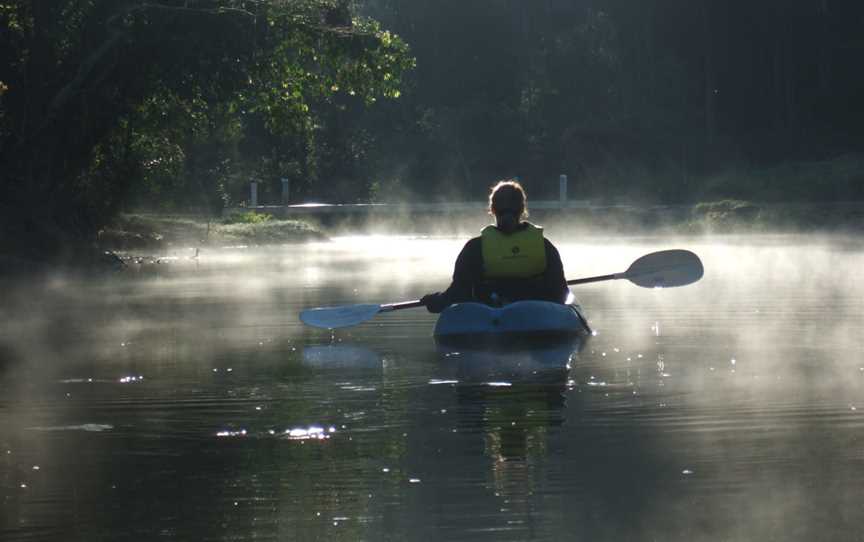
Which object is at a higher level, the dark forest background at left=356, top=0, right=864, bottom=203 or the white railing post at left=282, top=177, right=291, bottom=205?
the dark forest background at left=356, top=0, right=864, bottom=203

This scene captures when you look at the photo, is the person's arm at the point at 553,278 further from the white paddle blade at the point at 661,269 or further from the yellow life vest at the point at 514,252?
the white paddle blade at the point at 661,269

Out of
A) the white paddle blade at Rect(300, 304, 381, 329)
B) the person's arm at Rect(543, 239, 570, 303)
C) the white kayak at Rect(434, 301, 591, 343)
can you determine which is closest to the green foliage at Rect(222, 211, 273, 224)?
the white paddle blade at Rect(300, 304, 381, 329)

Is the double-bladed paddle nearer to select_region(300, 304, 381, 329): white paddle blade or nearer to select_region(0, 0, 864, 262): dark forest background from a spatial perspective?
select_region(300, 304, 381, 329): white paddle blade

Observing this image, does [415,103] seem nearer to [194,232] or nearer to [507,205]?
[194,232]

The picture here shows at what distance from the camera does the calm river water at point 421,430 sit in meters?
6.01

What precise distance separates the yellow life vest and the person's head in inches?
3.2

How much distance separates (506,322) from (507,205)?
114cm

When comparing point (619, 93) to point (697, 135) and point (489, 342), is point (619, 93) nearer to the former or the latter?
point (697, 135)

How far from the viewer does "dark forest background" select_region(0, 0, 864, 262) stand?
26203 mm

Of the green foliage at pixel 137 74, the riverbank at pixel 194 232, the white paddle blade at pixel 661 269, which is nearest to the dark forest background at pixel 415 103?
the green foliage at pixel 137 74

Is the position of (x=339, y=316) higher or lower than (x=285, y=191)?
lower

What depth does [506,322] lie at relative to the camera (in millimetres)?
12148

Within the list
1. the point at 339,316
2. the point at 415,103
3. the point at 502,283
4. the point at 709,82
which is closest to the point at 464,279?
the point at 502,283

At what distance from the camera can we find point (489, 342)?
12.2 meters
